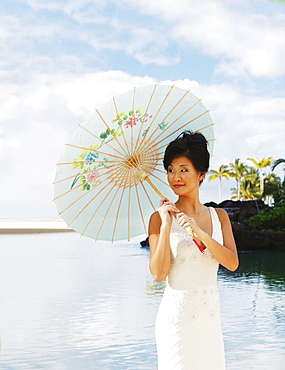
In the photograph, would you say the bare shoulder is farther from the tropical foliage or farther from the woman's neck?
the tropical foliage

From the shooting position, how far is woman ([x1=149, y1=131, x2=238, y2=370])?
1.98m

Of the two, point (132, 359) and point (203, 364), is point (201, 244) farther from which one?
point (132, 359)

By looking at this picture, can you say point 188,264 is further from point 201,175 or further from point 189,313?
point 201,175

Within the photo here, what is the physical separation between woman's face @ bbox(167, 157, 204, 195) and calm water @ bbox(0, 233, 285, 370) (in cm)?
373

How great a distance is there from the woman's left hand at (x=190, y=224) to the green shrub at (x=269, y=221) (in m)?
21.1

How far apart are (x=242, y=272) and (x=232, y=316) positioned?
18.5 feet

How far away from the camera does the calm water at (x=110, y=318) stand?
19.5ft

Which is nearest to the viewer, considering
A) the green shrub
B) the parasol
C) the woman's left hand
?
the woman's left hand

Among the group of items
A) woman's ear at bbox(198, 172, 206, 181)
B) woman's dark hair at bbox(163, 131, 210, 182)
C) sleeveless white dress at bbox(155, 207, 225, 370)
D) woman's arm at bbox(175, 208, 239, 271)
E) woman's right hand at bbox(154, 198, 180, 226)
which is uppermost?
A: woman's dark hair at bbox(163, 131, 210, 182)

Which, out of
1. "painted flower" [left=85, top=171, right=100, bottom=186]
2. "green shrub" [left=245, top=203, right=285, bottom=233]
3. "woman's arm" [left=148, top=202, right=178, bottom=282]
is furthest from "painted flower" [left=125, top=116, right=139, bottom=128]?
"green shrub" [left=245, top=203, right=285, bottom=233]

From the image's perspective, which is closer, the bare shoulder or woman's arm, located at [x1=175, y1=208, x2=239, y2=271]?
woman's arm, located at [x1=175, y1=208, x2=239, y2=271]

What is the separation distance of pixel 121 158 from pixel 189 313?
3.44 feet

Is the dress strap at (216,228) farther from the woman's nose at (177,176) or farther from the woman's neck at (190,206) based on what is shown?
the woman's nose at (177,176)

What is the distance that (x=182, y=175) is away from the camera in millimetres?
2061
